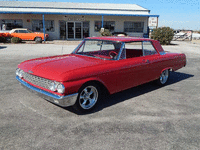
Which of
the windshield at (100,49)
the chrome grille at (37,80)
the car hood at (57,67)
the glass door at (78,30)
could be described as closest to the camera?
the car hood at (57,67)

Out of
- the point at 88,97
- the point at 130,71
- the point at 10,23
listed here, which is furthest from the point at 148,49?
the point at 10,23

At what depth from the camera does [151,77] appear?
5.28 meters

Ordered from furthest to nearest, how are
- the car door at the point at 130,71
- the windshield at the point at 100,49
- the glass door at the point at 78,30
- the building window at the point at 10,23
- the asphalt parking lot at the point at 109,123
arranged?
1. the glass door at the point at 78,30
2. the building window at the point at 10,23
3. the windshield at the point at 100,49
4. the car door at the point at 130,71
5. the asphalt parking lot at the point at 109,123

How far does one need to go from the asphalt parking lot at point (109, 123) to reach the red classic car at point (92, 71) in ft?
1.43

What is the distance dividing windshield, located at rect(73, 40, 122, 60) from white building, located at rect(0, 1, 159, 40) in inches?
814

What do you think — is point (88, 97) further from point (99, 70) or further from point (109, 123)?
point (109, 123)

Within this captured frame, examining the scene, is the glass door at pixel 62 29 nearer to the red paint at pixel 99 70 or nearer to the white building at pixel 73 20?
the white building at pixel 73 20

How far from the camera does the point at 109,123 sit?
3594 millimetres

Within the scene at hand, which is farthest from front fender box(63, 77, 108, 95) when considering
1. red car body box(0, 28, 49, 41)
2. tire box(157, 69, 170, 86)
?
red car body box(0, 28, 49, 41)

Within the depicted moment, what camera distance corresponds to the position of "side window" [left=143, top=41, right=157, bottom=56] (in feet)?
17.0

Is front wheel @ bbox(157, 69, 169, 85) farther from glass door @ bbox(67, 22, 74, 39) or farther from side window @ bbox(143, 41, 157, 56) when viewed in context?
glass door @ bbox(67, 22, 74, 39)

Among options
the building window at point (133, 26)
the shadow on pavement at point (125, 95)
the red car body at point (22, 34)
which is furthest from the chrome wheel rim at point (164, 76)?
the building window at point (133, 26)

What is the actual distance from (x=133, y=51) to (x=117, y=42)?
1120 mm

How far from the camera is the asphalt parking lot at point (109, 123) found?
2951 mm
